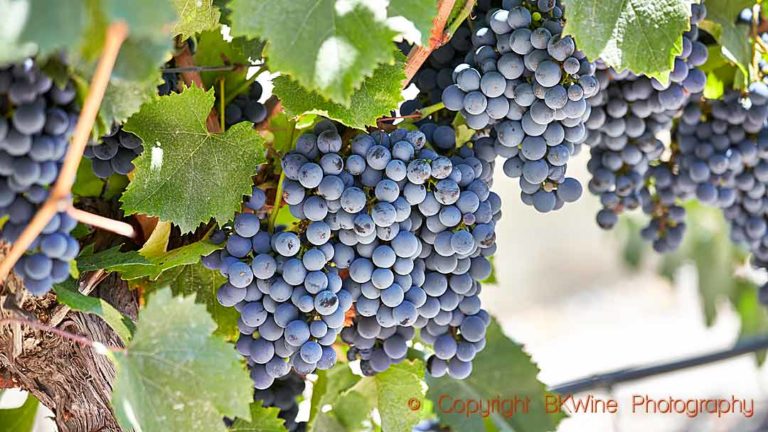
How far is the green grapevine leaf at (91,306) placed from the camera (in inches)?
25.3

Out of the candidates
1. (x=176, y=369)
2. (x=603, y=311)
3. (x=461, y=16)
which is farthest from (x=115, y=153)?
(x=603, y=311)

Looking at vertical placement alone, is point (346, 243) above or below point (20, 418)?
above

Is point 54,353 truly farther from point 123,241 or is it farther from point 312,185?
point 312,185

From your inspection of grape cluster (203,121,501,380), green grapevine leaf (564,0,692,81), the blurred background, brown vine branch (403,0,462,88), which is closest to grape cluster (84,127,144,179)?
grape cluster (203,121,501,380)

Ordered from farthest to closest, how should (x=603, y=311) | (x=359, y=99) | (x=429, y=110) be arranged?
(x=603, y=311), (x=429, y=110), (x=359, y=99)

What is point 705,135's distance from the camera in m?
0.97

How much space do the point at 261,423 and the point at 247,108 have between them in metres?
0.30

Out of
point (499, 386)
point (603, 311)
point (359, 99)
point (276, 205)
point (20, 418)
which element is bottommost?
point (603, 311)

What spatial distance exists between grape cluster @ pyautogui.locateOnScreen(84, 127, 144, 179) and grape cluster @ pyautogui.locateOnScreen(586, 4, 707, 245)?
430mm

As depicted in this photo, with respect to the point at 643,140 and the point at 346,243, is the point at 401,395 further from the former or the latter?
the point at 643,140

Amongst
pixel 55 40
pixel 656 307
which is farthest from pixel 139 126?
pixel 656 307

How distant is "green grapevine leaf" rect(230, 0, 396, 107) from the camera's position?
0.59 meters

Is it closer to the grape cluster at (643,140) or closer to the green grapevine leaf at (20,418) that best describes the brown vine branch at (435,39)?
the grape cluster at (643,140)

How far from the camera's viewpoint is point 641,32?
28.1 inches
